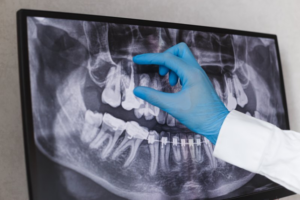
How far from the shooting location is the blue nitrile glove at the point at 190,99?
101 cm

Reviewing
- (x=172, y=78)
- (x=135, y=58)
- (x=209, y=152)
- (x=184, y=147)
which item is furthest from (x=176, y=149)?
(x=135, y=58)

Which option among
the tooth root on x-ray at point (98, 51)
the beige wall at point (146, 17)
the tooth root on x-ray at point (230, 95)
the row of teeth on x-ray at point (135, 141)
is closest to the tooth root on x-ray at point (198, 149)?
the row of teeth on x-ray at point (135, 141)

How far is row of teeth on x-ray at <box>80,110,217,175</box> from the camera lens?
40.8 inches

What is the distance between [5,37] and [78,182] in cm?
55

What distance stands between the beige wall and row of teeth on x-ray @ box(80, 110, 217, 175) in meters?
0.28

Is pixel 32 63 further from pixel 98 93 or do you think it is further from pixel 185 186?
pixel 185 186

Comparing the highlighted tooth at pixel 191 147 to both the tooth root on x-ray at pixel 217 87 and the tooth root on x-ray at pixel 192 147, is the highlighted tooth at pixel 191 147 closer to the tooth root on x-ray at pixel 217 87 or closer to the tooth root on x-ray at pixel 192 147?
the tooth root on x-ray at pixel 192 147

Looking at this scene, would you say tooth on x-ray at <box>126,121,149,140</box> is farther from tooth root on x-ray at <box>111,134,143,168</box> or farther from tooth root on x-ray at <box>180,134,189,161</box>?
tooth root on x-ray at <box>180,134,189,161</box>

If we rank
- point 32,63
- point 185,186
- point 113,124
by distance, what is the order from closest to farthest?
1. point 32,63
2. point 113,124
3. point 185,186

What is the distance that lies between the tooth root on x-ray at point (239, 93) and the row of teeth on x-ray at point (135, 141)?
0.84 feet

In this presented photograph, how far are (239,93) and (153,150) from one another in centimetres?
48

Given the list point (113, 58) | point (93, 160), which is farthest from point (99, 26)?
point (93, 160)

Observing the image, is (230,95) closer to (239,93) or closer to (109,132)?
(239,93)

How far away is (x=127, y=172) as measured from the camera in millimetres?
1079
